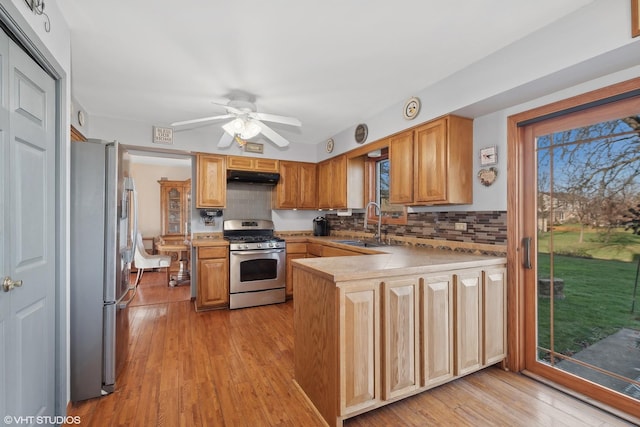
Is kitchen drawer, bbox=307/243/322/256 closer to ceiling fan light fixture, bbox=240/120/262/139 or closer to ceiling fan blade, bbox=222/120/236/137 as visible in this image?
ceiling fan light fixture, bbox=240/120/262/139

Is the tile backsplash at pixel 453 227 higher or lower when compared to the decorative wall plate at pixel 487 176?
lower

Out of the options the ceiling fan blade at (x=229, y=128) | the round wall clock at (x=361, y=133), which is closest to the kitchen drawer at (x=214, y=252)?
the ceiling fan blade at (x=229, y=128)

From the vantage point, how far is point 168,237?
20.9 feet

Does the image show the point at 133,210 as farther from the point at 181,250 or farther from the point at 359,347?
the point at 181,250

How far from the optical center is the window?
3674 millimetres

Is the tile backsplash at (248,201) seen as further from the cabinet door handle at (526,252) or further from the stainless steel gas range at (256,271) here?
the cabinet door handle at (526,252)

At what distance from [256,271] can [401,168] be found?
2.35 meters

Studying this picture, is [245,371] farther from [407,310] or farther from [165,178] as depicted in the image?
[165,178]

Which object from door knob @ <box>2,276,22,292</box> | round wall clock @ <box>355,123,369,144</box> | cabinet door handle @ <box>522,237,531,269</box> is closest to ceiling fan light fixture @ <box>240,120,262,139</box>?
round wall clock @ <box>355,123,369,144</box>

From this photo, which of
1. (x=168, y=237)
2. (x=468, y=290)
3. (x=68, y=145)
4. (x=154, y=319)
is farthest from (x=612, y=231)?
(x=168, y=237)

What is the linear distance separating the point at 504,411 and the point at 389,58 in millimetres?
2584

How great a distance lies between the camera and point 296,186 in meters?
4.64

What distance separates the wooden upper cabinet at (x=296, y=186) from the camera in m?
4.55

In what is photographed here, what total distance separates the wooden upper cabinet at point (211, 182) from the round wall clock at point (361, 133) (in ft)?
6.46
